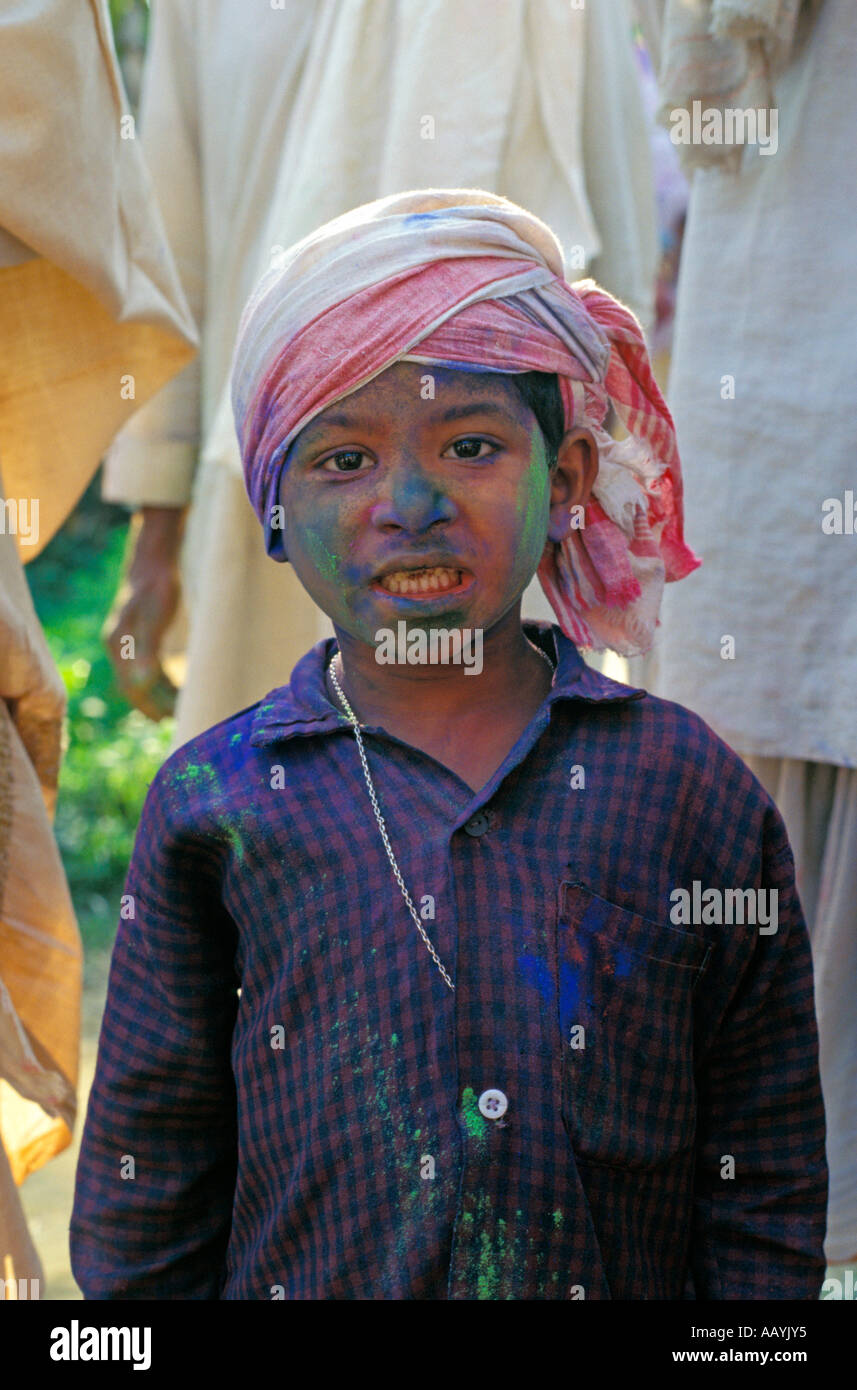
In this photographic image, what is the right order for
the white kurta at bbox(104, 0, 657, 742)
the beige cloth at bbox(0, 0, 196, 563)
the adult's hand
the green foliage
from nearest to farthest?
1. the beige cloth at bbox(0, 0, 196, 563)
2. the white kurta at bbox(104, 0, 657, 742)
3. the adult's hand
4. the green foliage

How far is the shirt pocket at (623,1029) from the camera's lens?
5.26ft

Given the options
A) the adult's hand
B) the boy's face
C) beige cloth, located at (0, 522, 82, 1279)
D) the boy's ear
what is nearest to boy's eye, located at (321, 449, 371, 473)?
the boy's face

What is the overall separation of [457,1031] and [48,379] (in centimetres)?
124

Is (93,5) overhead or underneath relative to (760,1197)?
overhead

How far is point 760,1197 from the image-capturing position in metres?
1.73

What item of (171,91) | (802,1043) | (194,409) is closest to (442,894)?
(802,1043)

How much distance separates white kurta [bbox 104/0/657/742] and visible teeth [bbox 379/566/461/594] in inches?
52.0

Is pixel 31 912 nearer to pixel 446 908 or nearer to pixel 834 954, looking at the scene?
pixel 446 908

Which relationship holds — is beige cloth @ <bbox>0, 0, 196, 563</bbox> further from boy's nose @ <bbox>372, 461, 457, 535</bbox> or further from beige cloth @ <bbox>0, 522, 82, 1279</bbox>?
boy's nose @ <bbox>372, 461, 457, 535</bbox>

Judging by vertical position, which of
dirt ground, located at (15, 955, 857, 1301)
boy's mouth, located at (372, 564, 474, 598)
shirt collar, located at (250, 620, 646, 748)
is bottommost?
dirt ground, located at (15, 955, 857, 1301)

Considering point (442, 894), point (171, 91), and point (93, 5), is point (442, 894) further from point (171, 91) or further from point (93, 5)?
point (171, 91)

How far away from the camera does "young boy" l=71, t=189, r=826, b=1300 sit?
5.21 feet

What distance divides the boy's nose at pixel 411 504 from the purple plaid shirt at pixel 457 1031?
0.25m
